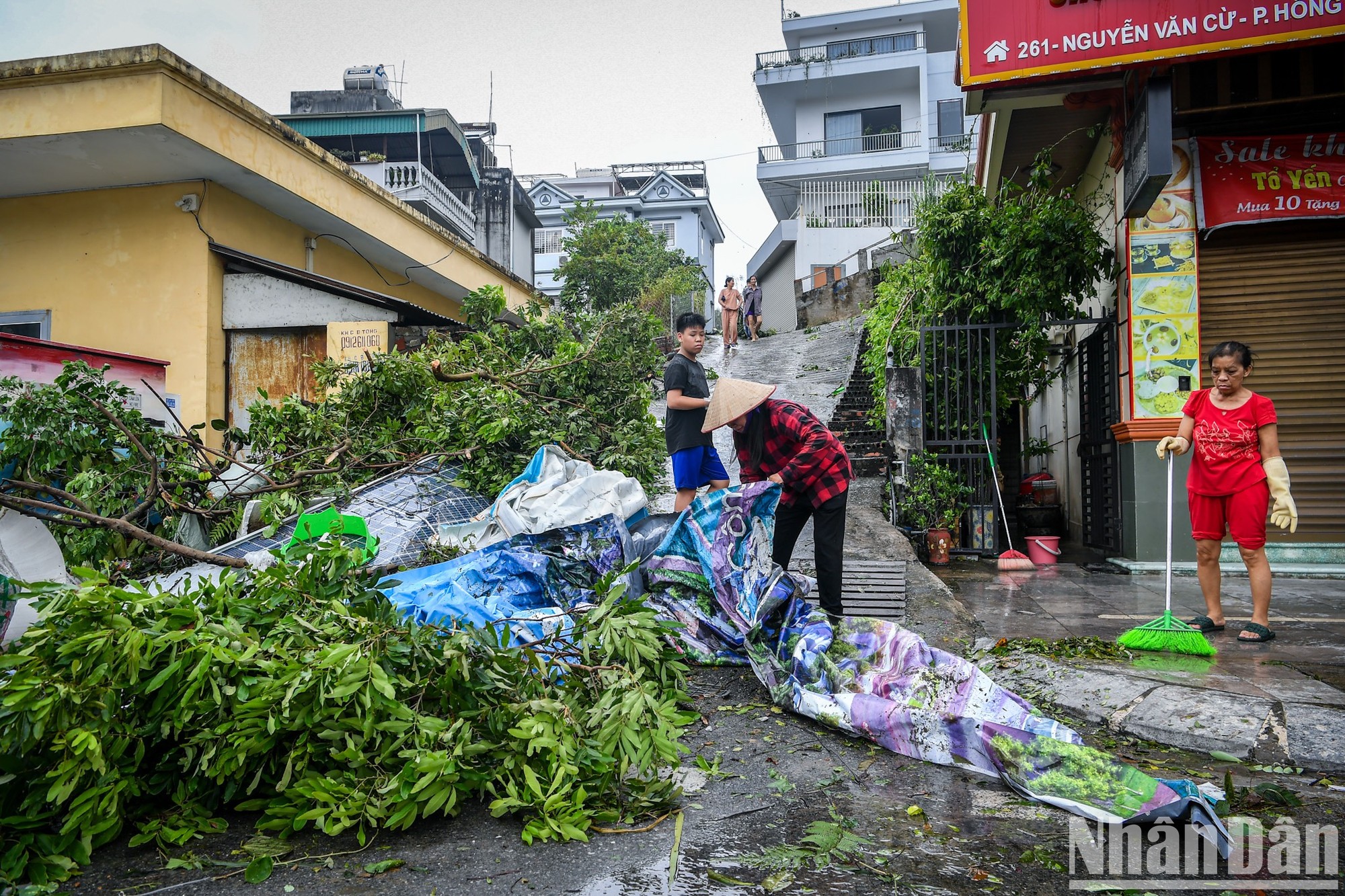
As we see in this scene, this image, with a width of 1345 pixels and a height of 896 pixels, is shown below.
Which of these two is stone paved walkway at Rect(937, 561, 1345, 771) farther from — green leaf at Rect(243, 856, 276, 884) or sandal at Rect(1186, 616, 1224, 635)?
green leaf at Rect(243, 856, 276, 884)

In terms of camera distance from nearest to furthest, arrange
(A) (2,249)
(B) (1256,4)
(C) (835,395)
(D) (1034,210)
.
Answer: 1. (B) (1256,4)
2. (D) (1034,210)
3. (A) (2,249)
4. (C) (835,395)

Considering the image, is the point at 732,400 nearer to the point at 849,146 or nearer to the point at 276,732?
the point at 276,732

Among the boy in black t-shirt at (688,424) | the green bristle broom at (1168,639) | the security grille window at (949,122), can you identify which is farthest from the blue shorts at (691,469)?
the security grille window at (949,122)

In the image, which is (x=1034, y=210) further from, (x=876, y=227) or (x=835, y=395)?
(x=876, y=227)

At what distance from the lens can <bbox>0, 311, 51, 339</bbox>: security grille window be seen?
9.45 meters

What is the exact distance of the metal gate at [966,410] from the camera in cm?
795

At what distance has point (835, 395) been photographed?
40.5 ft

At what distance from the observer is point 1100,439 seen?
8.07 metres

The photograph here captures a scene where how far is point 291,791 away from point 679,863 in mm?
1167

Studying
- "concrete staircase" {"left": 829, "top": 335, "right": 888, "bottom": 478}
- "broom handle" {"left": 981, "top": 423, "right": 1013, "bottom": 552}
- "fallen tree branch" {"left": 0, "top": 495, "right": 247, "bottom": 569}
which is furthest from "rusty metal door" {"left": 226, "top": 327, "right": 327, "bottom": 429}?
"broom handle" {"left": 981, "top": 423, "right": 1013, "bottom": 552}

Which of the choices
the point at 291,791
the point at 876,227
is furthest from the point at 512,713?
the point at 876,227

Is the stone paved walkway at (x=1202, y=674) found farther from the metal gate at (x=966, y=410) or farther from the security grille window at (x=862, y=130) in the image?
the security grille window at (x=862, y=130)

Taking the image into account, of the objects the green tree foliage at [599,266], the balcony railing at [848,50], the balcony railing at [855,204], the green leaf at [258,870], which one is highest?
the balcony railing at [848,50]

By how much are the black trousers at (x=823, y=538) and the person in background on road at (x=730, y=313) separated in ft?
47.7
